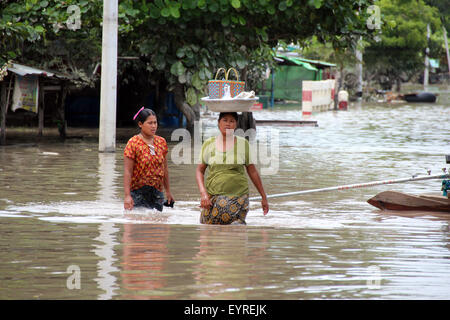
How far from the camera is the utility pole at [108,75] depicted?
57.5ft

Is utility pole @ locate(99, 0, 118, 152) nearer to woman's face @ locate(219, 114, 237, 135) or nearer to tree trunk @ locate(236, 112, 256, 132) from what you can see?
tree trunk @ locate(236, 112, 256, 132)

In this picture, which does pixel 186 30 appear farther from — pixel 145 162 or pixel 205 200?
pixel 205 200

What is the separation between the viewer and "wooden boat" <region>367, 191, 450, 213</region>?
9992mm

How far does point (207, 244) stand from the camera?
7.45m

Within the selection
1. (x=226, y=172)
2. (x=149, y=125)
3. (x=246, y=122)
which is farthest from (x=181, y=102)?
(x=226, y=172)

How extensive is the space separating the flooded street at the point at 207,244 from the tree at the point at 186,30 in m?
5.74

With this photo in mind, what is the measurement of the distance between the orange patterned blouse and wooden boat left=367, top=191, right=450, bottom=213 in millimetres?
2848

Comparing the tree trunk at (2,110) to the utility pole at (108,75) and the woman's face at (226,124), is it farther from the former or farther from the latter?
the woman's face at (226,124)

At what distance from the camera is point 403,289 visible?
587cm

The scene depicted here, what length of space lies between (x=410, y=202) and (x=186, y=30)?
37.2 ft

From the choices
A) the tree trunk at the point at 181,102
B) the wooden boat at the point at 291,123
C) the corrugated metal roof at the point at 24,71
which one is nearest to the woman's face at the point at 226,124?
the corrugated metal roof at the point at 24,71

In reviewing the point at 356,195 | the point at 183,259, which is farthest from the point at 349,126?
the point at 183,259

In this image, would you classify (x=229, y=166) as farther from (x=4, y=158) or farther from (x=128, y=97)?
(x=128, y=97)

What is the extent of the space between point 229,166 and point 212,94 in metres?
1.41
